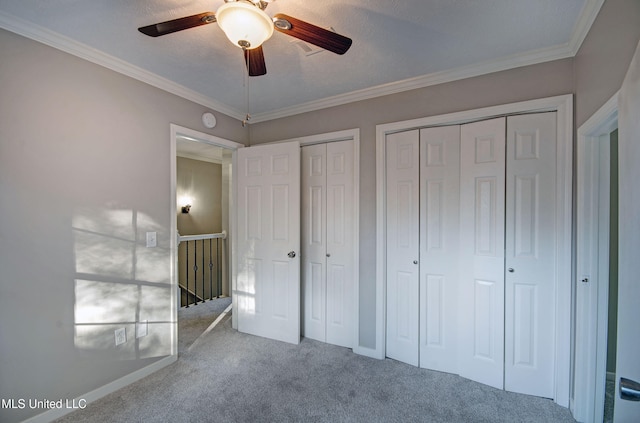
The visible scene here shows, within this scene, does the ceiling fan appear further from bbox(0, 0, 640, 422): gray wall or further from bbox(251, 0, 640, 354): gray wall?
bbox(251, 0, 640, 354): gray wall

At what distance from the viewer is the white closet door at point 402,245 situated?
2.49 metres

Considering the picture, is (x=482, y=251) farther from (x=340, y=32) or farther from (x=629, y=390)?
(x=340, y=32)

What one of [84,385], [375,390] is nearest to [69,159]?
[84,385]

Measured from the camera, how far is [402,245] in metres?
2.55

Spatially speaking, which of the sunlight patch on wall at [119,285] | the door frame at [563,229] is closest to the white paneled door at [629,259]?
the door frame at [563,229]

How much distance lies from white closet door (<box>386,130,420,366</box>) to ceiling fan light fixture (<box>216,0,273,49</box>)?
1655mm

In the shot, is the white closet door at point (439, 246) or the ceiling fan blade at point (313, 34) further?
the white closet door at point (439, 246)

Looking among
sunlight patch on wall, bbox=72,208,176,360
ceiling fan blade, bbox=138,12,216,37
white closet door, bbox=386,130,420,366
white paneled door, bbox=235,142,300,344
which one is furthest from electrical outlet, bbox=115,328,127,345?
white closet door, bbox=386,130,420,366

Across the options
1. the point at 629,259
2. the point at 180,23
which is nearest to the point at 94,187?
the point at 180,23

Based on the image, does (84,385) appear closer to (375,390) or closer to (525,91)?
(375,390)

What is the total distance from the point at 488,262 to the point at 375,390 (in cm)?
136

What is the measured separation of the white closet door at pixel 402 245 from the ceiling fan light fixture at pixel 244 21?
5.43 ft

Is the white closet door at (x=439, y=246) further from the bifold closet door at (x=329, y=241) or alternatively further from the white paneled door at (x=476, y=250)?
the bifold closet door at (x=329, y=241)

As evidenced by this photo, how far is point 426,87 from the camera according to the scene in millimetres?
2412
